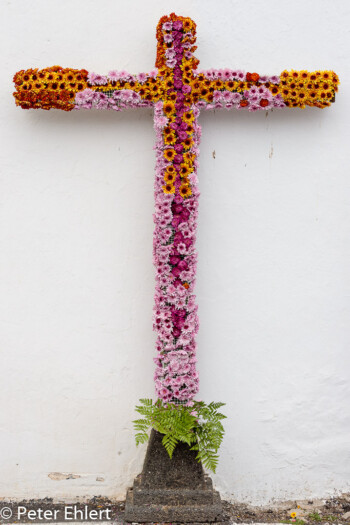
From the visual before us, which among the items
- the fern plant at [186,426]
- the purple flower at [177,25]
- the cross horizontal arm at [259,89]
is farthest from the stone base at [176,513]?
the purple flower at [177,25]

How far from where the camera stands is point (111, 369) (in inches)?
127

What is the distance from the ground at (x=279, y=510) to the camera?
308 centimetres

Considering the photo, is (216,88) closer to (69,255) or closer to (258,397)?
(69,255)

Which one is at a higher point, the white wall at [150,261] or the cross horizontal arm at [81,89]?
the cross horizontal arm at [81,89]

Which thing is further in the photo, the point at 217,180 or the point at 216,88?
the point at 217,180

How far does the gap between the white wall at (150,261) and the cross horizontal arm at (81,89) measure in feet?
0.73

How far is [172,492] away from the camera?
284 cm

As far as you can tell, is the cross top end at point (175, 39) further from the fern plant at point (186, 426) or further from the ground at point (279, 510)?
the ground at point (279, 510)

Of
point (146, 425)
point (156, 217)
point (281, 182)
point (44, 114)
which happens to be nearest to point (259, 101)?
point (281, 182)

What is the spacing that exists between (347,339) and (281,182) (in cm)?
111

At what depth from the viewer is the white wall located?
319cm

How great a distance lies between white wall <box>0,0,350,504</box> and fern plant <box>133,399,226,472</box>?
0.95ft

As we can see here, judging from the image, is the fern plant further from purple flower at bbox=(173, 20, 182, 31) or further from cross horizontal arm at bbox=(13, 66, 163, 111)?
purple flower at bbox=(173, 20, 182, 31)

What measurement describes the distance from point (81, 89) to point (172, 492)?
237 cm
